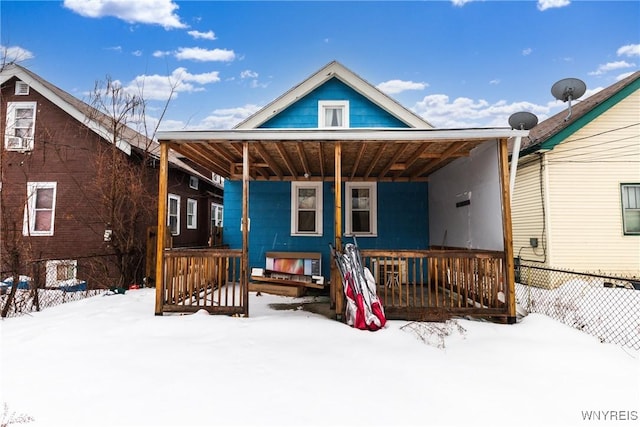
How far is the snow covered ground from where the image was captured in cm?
238

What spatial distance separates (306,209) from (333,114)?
302cm

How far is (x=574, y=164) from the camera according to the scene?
27.0ft

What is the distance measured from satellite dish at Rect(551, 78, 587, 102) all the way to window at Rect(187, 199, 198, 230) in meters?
12.3

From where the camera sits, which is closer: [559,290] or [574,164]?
[559,290]

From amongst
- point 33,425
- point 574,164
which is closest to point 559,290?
point 574,164

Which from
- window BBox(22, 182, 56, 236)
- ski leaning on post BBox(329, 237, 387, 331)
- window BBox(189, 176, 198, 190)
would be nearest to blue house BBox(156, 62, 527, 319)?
ski leaning on post BBox(329, 237, 387, 331)

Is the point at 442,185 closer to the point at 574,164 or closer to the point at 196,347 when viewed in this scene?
the point at 574,164

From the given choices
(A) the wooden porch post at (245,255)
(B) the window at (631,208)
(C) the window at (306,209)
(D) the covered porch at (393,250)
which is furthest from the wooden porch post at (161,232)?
(B) the window at (631,208)

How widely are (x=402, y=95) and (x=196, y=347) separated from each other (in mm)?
45656

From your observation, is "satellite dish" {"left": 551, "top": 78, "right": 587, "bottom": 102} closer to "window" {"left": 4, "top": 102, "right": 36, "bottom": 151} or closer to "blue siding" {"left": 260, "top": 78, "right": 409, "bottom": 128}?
"blue siding" {"left": 260, "top": 78, "right": 409, "bottom": 128}

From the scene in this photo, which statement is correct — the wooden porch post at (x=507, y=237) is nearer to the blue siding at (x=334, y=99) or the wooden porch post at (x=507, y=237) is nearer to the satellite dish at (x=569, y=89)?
the blue siding at (x=334, y=99)

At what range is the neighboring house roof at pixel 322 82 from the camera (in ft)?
29.4

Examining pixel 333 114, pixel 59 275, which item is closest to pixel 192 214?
pixel 59 275

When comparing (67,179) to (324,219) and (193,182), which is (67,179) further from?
(324,219)
